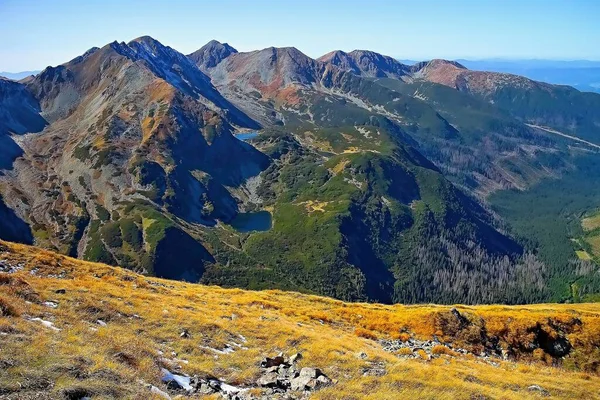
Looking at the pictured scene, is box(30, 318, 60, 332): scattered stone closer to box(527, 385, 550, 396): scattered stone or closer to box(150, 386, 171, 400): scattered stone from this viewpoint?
box(150, 386, 171, 400): scattered stone

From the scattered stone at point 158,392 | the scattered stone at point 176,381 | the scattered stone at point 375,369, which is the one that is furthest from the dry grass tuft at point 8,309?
the scattered stone at point 375,369

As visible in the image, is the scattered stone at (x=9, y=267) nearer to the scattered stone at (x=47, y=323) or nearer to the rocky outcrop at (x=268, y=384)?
the scattered stone at (x=47, y=323)

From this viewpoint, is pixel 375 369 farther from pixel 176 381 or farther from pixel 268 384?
pixel 176 381

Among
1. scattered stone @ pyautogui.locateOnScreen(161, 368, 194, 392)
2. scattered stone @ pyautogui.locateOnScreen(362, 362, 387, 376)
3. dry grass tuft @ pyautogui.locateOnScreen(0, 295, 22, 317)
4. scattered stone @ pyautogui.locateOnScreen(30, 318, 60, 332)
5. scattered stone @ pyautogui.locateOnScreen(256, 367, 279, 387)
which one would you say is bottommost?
scattered stone @ pyautogui.locateOnScreen(362, 362, 387, 376)

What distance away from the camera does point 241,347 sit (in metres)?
36.6

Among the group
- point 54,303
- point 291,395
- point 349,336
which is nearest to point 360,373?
point 291,395

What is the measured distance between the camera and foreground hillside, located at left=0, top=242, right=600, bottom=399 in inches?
945

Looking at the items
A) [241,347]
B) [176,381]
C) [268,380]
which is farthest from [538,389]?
[176,381]

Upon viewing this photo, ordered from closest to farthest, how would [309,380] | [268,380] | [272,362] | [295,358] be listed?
[309,380], [268,380], [272,362], [295,358]

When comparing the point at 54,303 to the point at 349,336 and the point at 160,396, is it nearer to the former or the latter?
the point at 160,396

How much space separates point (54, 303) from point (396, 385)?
28.4 m

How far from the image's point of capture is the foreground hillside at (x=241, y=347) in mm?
24016

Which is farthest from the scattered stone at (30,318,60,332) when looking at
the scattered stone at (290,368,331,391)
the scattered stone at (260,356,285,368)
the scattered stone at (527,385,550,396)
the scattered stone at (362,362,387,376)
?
the scattered stone at (527,385,550,396)

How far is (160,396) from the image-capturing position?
2305cm
